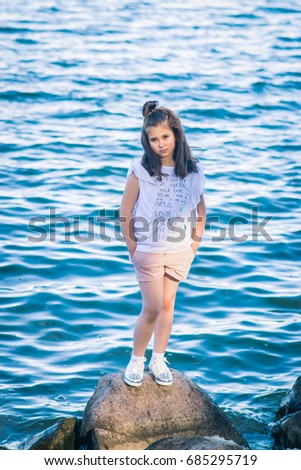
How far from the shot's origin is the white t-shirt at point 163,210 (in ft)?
18.2

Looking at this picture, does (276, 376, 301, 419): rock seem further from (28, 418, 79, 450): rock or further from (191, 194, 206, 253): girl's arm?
(28, 418, 79, 450): rock

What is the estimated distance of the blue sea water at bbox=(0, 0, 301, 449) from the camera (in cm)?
733

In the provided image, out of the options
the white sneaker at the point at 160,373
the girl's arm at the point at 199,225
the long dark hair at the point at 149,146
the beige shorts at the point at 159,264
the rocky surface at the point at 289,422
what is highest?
the long dark hair at the point at 149,146

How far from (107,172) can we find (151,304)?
6034mm

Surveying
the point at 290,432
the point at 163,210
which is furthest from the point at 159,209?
the point at 290,432

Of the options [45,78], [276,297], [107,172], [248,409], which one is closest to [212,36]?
[45,78]

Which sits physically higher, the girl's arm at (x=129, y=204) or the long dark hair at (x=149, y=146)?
the long dark hair at (x=149, y=146)

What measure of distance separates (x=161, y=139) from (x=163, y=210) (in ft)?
1.46

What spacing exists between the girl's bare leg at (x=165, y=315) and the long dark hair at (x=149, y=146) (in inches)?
27.2

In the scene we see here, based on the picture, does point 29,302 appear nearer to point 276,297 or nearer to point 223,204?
point 276,297

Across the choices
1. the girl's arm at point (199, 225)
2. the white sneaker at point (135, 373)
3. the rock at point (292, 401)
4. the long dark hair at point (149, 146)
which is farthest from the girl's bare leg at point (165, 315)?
the rock at point (292, 401)

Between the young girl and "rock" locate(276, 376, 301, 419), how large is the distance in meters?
1.24

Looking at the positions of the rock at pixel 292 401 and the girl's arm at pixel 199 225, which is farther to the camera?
the rock at pixel 292 401

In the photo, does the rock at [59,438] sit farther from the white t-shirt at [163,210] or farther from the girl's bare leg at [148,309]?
the white t-shirt at [163,210]
